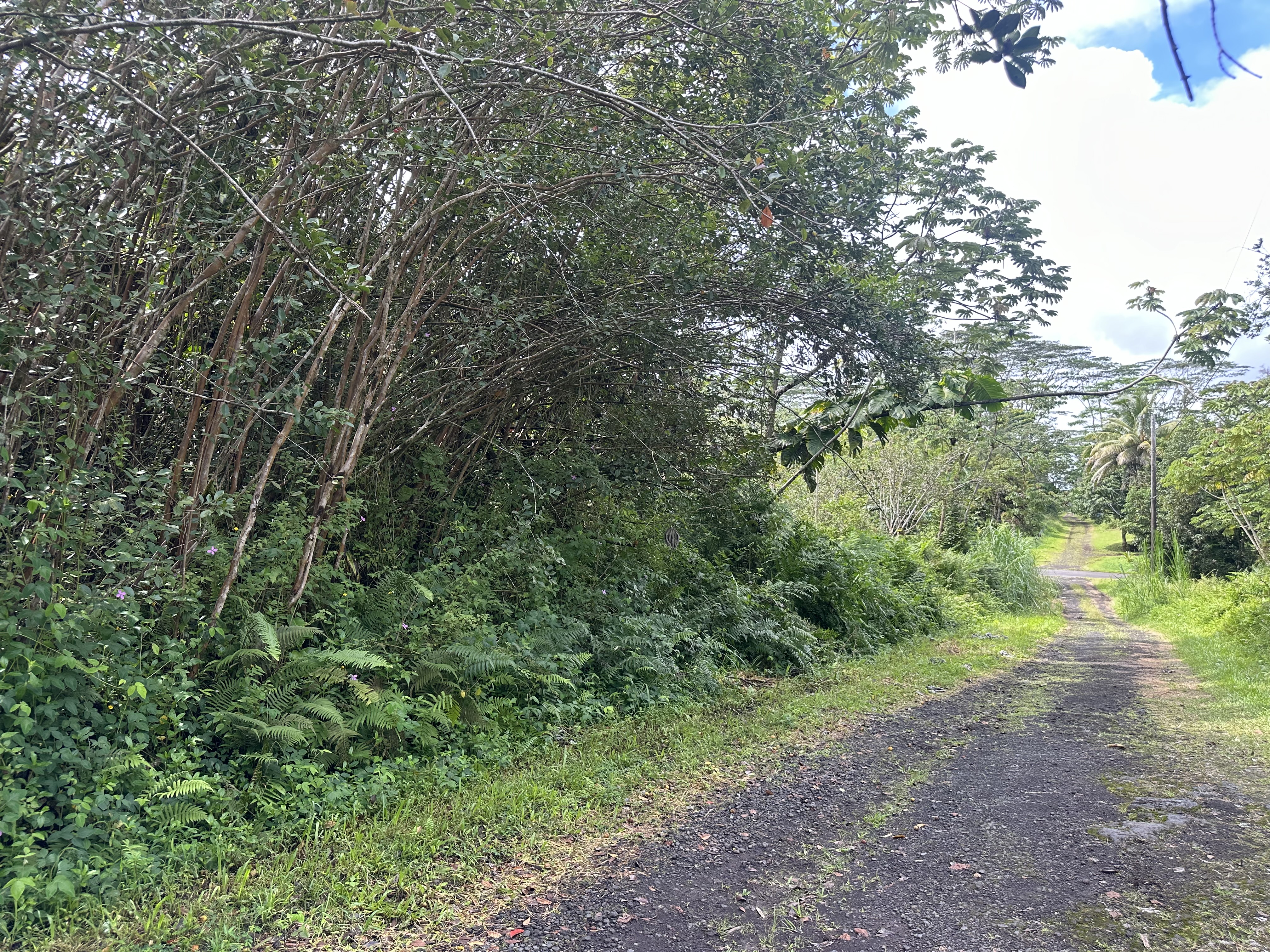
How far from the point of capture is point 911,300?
727 centimetres

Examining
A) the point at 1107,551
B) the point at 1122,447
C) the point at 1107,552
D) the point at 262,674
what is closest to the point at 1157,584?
the point at 262,674

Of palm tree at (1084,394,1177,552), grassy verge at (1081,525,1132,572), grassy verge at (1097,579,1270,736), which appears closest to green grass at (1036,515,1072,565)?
grassy verge at (1081,525,1132,572)

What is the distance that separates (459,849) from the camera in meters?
3.62

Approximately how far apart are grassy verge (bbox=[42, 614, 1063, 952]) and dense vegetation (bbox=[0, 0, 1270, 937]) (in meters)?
0.20

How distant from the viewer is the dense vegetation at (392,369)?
3342mm

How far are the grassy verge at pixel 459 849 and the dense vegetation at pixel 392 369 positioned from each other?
0.20 m

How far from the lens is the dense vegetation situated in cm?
334

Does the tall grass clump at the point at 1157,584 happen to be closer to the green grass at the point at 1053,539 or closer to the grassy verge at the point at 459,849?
the green grass at the point at 1053,539

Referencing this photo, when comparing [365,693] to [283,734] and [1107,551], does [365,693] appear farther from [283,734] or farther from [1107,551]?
[1107,551]

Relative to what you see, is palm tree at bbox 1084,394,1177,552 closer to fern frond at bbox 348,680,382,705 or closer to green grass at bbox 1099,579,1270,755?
green grass at bbox 1099,579,1270,755

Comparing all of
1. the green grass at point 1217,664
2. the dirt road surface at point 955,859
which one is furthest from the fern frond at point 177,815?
the green grass at point 1217,664

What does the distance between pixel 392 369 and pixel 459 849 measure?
110 inches

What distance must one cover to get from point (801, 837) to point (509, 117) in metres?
4.40

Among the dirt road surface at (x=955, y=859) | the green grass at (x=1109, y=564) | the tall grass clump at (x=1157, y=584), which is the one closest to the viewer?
the dirt road surface at (x=955, y=859)
